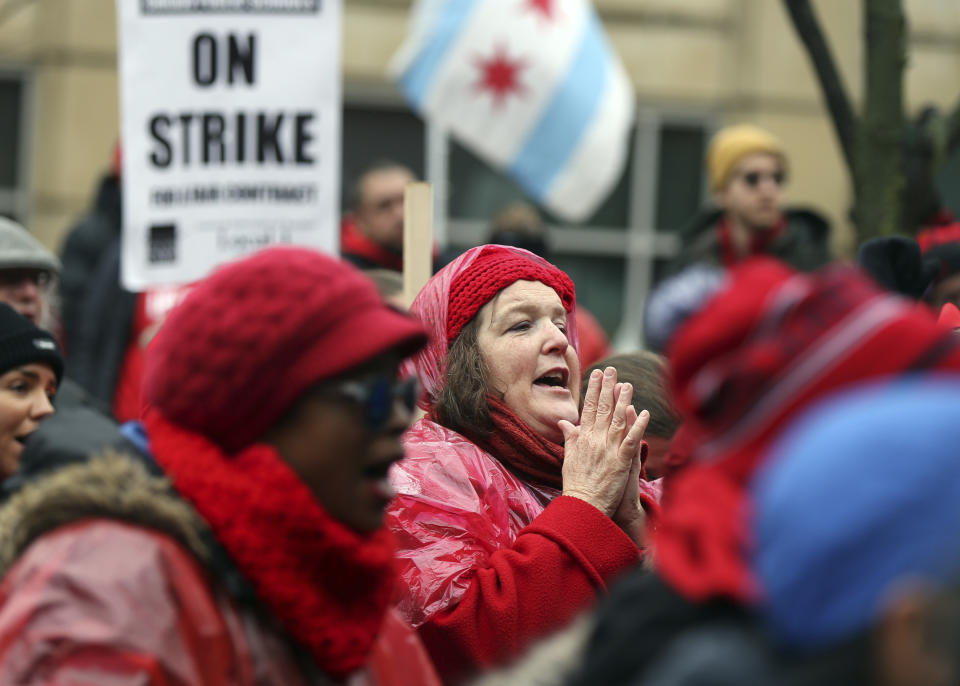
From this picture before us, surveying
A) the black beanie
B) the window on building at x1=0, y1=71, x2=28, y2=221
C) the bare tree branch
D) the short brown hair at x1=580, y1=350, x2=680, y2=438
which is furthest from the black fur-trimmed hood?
the window on building at x1=0, y1=71, x2=28, y2=221

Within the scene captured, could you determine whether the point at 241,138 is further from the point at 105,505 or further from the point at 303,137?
the point at 105,505

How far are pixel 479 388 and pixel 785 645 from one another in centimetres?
229

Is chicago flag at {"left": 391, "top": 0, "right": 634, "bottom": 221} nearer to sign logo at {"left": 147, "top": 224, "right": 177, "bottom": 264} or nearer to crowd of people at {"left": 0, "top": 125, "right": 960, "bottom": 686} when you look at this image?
sign logo at {"left": 147, "top": 224, "right": 177, "bottom": 264}

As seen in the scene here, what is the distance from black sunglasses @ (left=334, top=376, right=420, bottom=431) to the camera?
239cm

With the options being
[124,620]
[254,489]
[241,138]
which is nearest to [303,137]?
[241,138]

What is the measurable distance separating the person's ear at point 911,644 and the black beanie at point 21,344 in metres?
3.16

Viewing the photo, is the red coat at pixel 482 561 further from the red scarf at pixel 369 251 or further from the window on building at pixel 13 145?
the window on building at pixel 13 145

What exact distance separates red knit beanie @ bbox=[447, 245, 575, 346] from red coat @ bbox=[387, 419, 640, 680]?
47cm

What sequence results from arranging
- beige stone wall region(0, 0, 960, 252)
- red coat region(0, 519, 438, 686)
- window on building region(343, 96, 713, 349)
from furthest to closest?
window on building region(343, 96, 713, 349) → beige stone wall region(0, 0, 960, 252) → red coat region(0, 519, 438, 686)

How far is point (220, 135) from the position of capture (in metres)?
5.56

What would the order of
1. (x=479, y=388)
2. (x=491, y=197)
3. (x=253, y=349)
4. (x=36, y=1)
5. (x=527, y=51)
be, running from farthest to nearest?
(x=491, y=197), (x=36, y=1), (x=527, y=51), (x=479, y=388), (x=253, y=349)

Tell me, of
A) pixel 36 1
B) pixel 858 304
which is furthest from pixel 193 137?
pixel 36 1

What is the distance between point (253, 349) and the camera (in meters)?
2.31

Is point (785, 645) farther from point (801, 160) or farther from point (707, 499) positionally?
point (801, 160)
